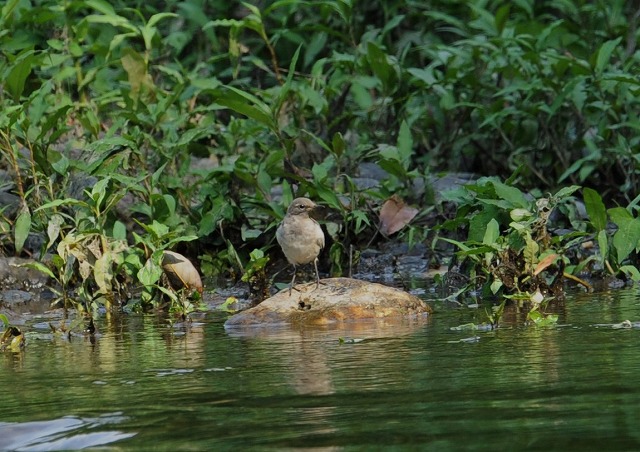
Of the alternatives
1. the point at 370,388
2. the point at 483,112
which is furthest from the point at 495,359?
the point at 483,112

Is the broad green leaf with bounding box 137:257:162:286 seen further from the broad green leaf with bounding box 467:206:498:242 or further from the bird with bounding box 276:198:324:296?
the broad green leaf with bounding box 467:206:498:242

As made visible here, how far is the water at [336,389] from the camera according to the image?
147 inches

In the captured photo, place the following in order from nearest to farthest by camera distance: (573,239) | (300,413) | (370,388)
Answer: (300,413), (370,388), (573,239)

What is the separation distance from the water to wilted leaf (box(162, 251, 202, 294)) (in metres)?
1.25

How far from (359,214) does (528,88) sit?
2.03 meters

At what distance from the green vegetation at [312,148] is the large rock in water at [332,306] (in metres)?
0.42

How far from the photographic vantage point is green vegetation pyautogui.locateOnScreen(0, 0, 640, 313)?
7648 millimetres

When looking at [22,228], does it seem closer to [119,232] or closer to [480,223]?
[119,232]

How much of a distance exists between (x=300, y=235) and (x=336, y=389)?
3.03 metres

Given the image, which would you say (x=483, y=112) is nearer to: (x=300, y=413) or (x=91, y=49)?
(x=91, y=49)

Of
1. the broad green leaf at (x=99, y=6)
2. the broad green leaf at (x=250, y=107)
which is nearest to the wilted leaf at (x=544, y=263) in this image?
the broad green leaf at (x=250, y=107)

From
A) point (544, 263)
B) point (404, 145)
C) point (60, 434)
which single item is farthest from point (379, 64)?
point (60, 434)

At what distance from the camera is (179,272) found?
7879 mm

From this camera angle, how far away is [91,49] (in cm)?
1085
